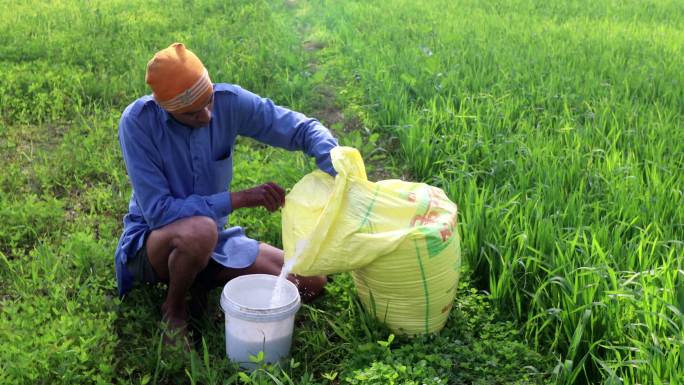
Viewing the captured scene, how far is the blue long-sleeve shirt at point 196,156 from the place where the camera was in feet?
8.02

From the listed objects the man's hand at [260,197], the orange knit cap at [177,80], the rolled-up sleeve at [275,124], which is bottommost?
the man's hand at [260,197]

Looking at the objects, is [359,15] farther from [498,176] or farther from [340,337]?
[340,337]

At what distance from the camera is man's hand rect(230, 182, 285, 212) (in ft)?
7.98

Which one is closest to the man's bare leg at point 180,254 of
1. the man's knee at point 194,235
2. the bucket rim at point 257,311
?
the man's knee at point 194,235

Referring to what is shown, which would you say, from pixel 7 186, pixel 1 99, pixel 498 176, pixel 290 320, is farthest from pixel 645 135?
pixel 1 99

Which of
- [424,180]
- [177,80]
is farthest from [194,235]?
[424,180]

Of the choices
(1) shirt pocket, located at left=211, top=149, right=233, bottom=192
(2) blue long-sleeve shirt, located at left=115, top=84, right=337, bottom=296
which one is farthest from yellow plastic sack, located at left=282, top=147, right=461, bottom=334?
(1) shirt pocket, located at left=211, top=149, right=233, bottom=192

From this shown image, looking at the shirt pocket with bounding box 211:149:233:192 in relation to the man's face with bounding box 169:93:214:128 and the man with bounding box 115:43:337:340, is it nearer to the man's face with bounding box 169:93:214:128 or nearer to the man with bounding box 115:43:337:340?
the man with bounding box 115:43:337:340

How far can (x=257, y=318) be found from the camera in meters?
2.22

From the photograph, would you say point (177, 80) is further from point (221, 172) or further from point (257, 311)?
point (257, 311)

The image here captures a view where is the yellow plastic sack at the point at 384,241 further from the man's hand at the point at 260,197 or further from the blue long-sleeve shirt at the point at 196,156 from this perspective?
the blue long-sleeve shirt at the point at 196,156

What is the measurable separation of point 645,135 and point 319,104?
2177mm

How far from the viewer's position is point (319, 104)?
4.97 metres

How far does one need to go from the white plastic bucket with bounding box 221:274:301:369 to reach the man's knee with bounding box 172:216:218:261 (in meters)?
0.17
